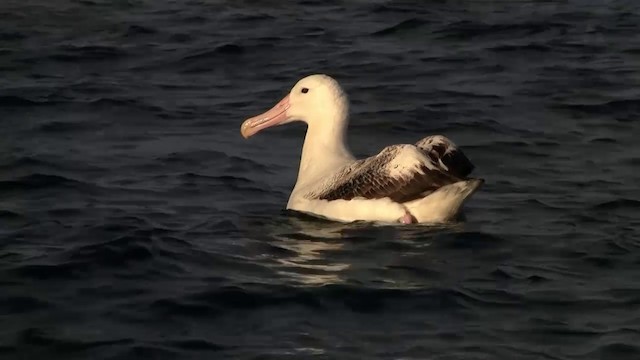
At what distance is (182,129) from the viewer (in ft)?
51.7

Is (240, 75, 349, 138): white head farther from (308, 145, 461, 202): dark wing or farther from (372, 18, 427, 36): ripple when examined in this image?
(372, 18, 427, 36): ripple

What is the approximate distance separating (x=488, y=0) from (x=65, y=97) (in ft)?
22.2

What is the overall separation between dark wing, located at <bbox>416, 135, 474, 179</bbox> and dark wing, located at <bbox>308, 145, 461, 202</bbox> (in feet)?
0.35

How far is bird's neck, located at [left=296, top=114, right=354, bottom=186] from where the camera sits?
1330cm

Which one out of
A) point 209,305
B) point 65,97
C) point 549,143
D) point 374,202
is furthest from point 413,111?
point 209,305

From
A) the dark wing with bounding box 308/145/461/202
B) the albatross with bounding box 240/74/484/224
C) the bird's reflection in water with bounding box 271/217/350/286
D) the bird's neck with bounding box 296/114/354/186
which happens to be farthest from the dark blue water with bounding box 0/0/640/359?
the bird's neck with bounding box 296/114/354/186

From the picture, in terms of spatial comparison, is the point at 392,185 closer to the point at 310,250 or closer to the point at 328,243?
the point at 328,243

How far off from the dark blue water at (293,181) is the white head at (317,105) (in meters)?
0.62

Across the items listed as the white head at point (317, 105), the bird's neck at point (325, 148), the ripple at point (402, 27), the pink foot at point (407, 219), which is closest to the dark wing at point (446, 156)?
the pink foot at point (407, 219)

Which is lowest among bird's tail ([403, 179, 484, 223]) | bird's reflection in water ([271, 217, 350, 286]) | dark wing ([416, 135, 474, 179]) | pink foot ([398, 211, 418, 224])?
bird's reflection in water ([271, 217, 350, 286])

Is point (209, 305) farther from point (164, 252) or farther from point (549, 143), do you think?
point (549, 143)

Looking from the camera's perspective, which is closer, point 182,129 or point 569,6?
point 182,129

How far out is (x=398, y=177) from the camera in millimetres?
11984

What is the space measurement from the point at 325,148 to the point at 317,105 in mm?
390
